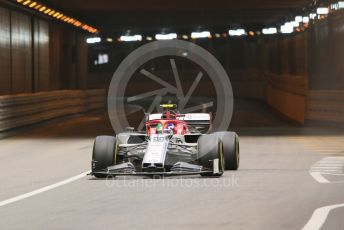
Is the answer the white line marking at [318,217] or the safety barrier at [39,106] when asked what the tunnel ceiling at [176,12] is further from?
the white line marking at [318,217]

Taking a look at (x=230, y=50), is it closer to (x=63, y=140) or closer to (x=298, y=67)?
(x=298, y=67)

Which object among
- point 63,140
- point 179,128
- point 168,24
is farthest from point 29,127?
point 168,24

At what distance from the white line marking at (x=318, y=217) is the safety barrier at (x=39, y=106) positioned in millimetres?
17001

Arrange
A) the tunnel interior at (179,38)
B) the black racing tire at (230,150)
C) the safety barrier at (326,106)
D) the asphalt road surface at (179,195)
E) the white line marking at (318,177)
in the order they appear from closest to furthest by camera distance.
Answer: the asphalt road surface at (179,195), the white line marking at (318,177), the black racing tire at (230,150), the safety barrier at (326,106), the tunnel interior at (179,38)

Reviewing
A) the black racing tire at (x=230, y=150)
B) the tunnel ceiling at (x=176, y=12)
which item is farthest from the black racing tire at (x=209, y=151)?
the tunnel ceiling at (x=176, y=12)

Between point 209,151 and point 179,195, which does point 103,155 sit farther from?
point 179,195

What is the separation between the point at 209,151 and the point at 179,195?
219cm

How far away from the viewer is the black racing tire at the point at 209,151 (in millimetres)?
14727

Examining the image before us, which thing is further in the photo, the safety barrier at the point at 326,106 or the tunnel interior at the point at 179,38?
the tunnel interior at the point at 179,38

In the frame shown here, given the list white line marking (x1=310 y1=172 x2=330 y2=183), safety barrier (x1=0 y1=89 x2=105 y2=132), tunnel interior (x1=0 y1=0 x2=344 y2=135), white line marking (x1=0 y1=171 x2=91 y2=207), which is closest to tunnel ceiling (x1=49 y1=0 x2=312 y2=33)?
tunnel interior (x1=0 y1=0 x2=344 y2=135)

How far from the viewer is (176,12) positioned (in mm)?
48875

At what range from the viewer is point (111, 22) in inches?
2213

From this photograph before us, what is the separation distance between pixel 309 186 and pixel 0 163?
7199 millimetres

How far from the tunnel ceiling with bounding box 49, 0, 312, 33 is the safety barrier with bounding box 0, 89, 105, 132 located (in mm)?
3787
